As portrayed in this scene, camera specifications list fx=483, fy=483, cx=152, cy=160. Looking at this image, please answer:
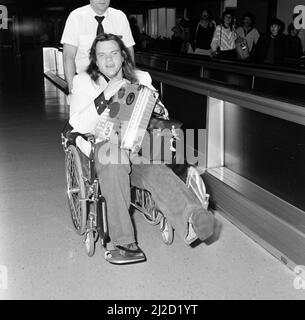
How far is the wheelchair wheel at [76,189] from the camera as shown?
2.57 metres

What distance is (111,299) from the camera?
2.24 metres

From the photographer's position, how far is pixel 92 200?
2584 mm

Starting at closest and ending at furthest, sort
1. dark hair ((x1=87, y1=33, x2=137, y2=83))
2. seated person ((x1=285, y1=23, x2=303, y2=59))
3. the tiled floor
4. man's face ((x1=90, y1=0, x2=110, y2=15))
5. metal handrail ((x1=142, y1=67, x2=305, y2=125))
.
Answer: the tiled floor → metal handrail ((x1=142, y1=67, x2=305, y2=125)) → dark hair ((x1=87, y1=33, x2=137, y2=83)) → man's face ((x1=90, y1=0, x2=110, y2=15)) → seated person ((x1=285, y1=23, x2=303, y2=59))

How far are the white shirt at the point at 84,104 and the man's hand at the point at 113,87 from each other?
8 centimetres

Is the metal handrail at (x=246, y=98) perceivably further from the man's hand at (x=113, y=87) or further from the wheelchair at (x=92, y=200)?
the man's hand at (x=113, y=87)

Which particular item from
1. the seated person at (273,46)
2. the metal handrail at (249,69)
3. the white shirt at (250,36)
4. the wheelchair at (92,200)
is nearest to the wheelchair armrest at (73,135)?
the wheelchair at (92,200)

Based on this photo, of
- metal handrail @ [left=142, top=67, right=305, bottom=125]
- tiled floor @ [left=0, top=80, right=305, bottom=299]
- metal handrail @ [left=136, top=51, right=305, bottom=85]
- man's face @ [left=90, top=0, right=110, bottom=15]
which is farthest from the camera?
metal handrail @ [left=136, top=51, right=305, bottom=85]

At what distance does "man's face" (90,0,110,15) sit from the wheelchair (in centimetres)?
95

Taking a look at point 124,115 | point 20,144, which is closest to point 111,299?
point 124,115

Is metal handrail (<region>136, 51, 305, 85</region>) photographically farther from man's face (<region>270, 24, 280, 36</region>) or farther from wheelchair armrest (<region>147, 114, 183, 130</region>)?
wheelchair armrest (<region>147, 114, 183, 130</region>)

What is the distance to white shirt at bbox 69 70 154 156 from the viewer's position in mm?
2607

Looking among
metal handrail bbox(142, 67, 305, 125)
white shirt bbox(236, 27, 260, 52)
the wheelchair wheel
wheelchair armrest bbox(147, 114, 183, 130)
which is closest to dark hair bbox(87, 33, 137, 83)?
wheelchair armrest bbox(147, 114, 183, 130)

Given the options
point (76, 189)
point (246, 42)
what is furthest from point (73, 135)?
point (246, 42)

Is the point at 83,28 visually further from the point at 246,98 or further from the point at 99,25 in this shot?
the point at 246,98
